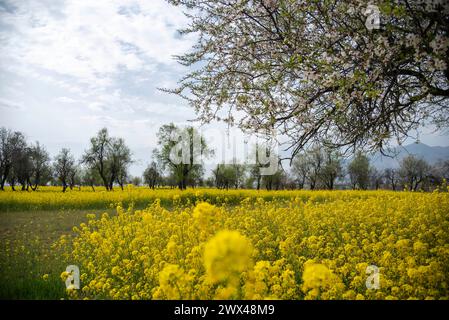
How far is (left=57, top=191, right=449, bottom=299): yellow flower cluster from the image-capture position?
10.5 feet

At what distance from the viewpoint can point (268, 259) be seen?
22.1ft

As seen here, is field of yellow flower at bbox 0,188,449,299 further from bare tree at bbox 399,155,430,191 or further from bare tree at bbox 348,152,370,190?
bare tree at bbox 399,155,430,191

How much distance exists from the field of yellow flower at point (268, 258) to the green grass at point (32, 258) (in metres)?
0.26

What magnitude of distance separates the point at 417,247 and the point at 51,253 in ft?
28.9

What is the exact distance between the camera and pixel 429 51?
4453 millimetres

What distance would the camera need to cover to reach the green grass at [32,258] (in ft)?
19.3

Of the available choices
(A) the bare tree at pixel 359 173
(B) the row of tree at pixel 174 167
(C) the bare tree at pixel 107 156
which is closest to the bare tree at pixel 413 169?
(B) the row of tree at pixel 174 167

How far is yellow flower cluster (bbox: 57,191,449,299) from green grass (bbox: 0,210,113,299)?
22.2 inches

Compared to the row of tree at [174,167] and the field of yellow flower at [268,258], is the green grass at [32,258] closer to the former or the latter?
the field of yellow flower at [268,258]
